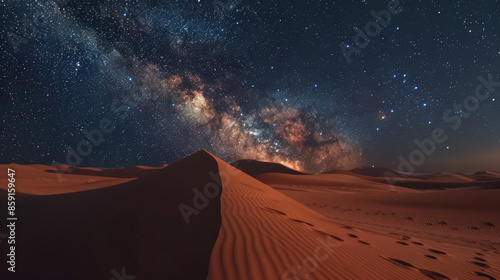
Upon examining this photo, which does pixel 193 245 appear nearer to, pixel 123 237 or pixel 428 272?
pixel 123 237

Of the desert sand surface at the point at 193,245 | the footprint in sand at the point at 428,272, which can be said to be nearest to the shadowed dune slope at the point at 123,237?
the desert sand surface at the point at 193,245

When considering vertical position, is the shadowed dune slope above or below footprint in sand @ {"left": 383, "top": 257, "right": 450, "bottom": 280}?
above

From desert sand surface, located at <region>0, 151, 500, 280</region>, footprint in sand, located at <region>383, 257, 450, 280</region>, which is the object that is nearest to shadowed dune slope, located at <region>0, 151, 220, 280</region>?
desert sand surface, located at <region>0, 151, 500, 280</region>

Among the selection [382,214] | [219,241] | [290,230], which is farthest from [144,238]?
[382,214]

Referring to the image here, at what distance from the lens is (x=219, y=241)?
9.59ft

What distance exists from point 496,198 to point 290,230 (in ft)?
60.0

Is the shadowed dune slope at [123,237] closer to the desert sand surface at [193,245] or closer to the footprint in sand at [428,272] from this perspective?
the desert sand surface at [193,245]

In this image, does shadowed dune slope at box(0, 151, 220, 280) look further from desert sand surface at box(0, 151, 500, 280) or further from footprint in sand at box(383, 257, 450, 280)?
footprint in sand at box(383, 257, 450, 280)

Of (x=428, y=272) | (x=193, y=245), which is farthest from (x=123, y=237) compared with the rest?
(x=428, y=272)

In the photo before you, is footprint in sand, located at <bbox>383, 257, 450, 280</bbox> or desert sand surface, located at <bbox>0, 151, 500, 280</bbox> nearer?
desert sand surface, located at <bbox>0, 151, 500, 280</bbox>

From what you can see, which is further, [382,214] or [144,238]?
[382,214]

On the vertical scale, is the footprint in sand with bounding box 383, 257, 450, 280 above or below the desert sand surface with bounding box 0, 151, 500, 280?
below

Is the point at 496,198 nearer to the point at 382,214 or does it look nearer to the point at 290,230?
the point at 382,214

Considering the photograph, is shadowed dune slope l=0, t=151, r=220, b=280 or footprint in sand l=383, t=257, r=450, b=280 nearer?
shadowed dune slope l=0, t=151, r=220, b=280
